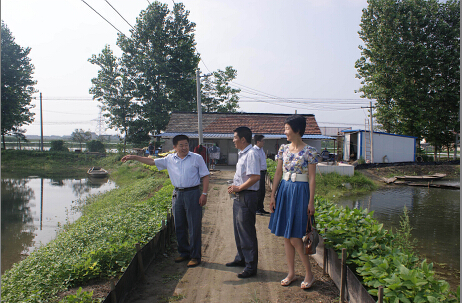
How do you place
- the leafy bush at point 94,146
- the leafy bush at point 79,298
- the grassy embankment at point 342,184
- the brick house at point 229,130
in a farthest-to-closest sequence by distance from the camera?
the leafy bush at point 94,146 → the brick house at point 229,130 → the grassy embankment at point 342,184 → the leafy bush at point 79,298

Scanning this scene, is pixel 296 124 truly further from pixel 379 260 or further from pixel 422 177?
pixel 422 177

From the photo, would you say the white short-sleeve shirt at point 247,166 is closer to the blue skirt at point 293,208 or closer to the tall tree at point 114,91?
the blue skirt at point 293,208

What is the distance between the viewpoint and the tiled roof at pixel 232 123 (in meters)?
24.6

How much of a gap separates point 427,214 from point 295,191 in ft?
35.9

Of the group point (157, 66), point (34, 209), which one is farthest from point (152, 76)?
point (34, 209)

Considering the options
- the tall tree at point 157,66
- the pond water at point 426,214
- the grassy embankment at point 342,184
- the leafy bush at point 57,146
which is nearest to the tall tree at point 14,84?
the leafy bush at point 57,146

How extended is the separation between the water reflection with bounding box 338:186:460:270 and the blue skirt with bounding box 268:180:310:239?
2616 millimetres

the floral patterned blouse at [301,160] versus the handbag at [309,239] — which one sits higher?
the floral patterned blouse at [301,160]

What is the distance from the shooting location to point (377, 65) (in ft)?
94.3

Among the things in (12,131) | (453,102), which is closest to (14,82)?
(12,131)

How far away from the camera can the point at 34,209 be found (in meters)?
14.8

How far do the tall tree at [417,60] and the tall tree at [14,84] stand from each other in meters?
36.9

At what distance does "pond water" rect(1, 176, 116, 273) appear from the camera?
9961mm

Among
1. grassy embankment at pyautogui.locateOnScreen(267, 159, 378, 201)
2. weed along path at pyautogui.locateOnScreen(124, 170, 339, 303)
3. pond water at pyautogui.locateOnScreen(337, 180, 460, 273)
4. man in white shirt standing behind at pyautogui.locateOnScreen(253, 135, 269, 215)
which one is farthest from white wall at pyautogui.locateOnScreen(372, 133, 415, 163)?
weed along path at pyautogui.locateOnScreen(124, 170, 339, 303)
